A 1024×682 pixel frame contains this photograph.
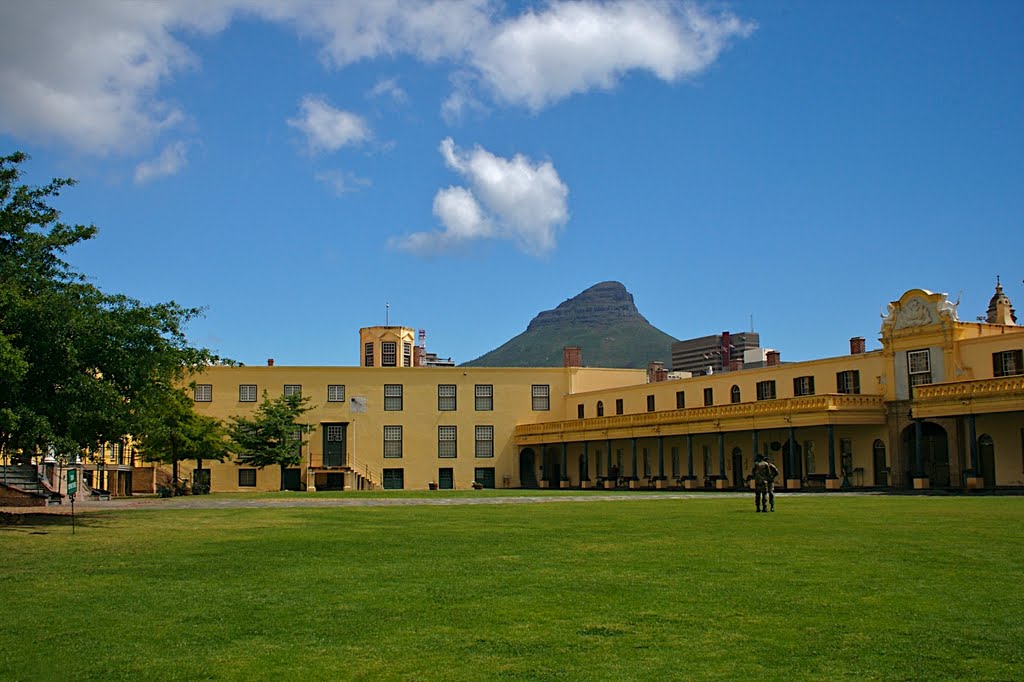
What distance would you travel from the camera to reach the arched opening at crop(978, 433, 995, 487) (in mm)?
43938

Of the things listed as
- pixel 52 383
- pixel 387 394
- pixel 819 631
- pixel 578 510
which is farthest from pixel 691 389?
pixel 819 631

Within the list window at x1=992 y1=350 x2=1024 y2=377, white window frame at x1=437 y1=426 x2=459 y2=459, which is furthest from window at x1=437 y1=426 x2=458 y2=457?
window at x1=992 y1=350 x2=1024 y2=377

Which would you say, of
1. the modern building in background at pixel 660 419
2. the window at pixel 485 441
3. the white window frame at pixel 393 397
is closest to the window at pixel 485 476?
the modern building in background at pixel 660 419

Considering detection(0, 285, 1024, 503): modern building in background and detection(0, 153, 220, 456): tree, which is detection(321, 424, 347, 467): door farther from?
detection(0, 153, 220, 456): tree

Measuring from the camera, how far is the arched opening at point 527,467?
7400cm

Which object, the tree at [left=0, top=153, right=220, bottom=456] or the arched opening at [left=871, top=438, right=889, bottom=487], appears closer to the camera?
the tree at [left=0, top=153, right=220, bottom=456]

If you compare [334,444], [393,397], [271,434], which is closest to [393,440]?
[393,397]

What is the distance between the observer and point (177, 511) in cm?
3170

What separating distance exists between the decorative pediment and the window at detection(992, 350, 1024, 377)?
8.63ft

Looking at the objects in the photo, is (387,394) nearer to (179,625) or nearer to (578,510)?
(578,510)

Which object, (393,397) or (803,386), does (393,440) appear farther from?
(803,386)

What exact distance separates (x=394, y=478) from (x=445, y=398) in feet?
21.0

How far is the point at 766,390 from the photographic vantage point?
188 ft

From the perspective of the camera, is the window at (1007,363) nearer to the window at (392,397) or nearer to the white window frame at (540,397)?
the white window frame at (540,397)
